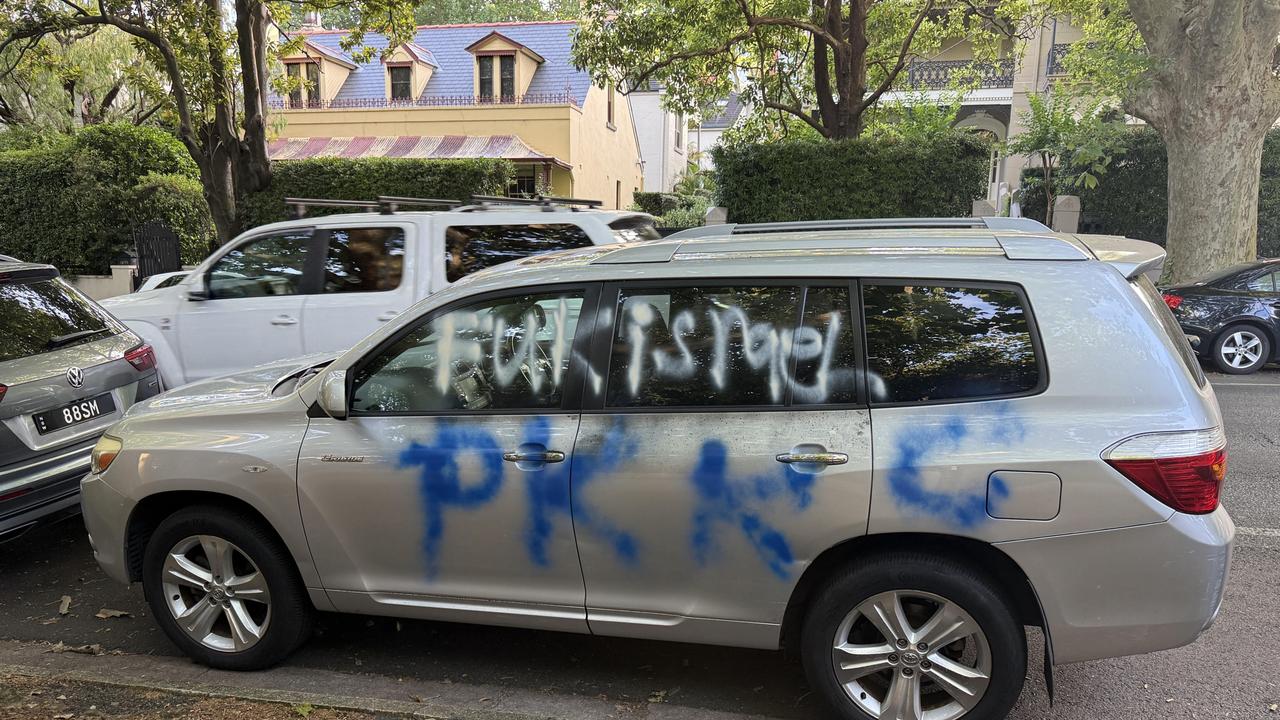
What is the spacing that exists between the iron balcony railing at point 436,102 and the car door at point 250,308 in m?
22.1

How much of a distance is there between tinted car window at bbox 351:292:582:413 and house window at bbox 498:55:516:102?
26365 millimetres

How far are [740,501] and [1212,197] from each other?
12.0 m

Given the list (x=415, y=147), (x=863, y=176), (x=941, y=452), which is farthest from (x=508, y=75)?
(x=941, y=452)

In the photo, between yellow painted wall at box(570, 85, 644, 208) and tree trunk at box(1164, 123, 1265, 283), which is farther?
yellow painted wall at box(570, 85, 644, 208)

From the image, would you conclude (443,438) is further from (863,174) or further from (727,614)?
(863,174)

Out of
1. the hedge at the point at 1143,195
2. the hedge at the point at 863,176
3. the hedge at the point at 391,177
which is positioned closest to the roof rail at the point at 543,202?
the hedge at the point at 863,176

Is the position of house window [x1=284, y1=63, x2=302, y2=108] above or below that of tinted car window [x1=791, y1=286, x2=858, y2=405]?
above

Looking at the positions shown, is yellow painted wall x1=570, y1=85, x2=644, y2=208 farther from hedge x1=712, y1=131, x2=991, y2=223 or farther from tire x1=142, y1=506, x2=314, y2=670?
tire x1=142, y1=506, x2=314, y2=670

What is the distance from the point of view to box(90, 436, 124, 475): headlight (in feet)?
12.0

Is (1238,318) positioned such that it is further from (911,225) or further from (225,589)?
(225,589)

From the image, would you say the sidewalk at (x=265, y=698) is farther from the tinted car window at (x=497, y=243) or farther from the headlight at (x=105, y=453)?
the tinted car window at (x=497, y=243)

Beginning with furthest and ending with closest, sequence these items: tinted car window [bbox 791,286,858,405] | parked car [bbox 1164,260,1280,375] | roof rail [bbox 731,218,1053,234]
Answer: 1. parked car [bbox 1164,260,1280,375]
2. roof rail [bbox 731,218,1053,234]
3. tinted car window [bbox 791,286,858,405]

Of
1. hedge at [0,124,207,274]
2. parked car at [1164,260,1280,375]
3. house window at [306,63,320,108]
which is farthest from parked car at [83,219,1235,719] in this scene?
house window at [306,63,320,108]

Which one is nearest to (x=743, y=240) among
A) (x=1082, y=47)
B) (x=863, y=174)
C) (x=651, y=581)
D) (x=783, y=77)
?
(x=651, y=581)
